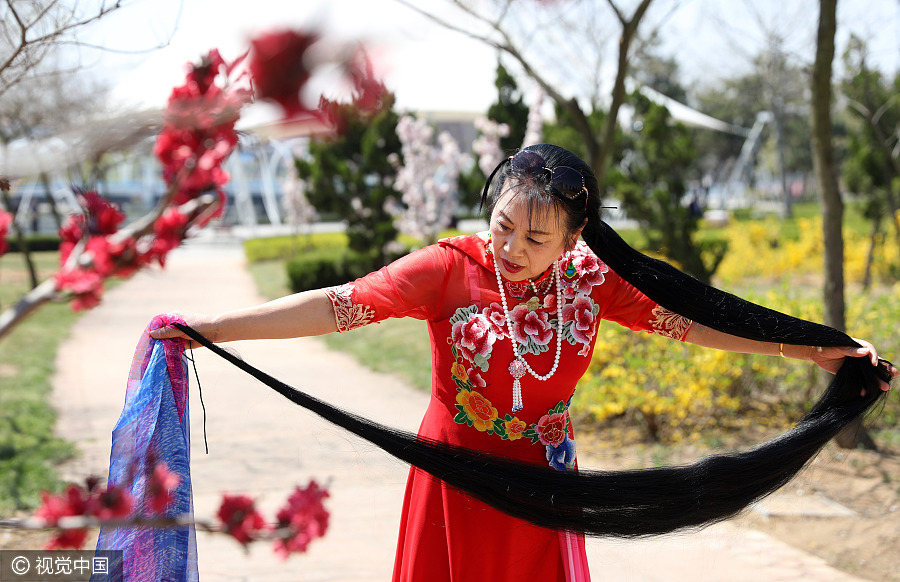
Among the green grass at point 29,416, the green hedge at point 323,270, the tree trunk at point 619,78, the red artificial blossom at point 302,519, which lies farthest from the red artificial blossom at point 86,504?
the green hedge at point 323,270

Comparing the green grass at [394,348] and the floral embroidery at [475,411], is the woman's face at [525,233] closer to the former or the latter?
the floral embroidery at [475,411]

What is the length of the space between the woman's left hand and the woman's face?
86 centimetres

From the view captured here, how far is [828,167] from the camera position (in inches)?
190

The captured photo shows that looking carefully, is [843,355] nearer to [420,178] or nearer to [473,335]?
[473,335]

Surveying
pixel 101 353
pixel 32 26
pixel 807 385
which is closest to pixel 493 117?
pixel 101 353

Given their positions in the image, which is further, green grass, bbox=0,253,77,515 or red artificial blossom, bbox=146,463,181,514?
green grass, bbox=0,253,77,515

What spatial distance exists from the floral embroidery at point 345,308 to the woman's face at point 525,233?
1.24 feet

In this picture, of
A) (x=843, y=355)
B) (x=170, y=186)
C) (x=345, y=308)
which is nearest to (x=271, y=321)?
(x=345, y=308)

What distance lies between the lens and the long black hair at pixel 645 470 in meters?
1.97

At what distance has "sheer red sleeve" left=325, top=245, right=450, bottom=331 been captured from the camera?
1934 mm

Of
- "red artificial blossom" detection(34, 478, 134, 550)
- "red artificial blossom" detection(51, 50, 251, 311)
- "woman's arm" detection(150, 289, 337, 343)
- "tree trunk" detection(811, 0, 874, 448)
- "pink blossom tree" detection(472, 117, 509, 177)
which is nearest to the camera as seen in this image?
"red artificial blossom" detection(34, 478, 134, 550)

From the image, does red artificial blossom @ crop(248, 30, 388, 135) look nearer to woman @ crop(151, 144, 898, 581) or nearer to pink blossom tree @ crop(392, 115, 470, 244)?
woman @ crop(151, 144, 898, 581)

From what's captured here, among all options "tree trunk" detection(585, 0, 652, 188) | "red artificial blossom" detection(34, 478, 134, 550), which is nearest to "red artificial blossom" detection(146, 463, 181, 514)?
"red artificial blossom" detection(34, 478, 134, 550)

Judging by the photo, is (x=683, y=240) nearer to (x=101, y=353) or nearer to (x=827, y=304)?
(x=827, y=304)
